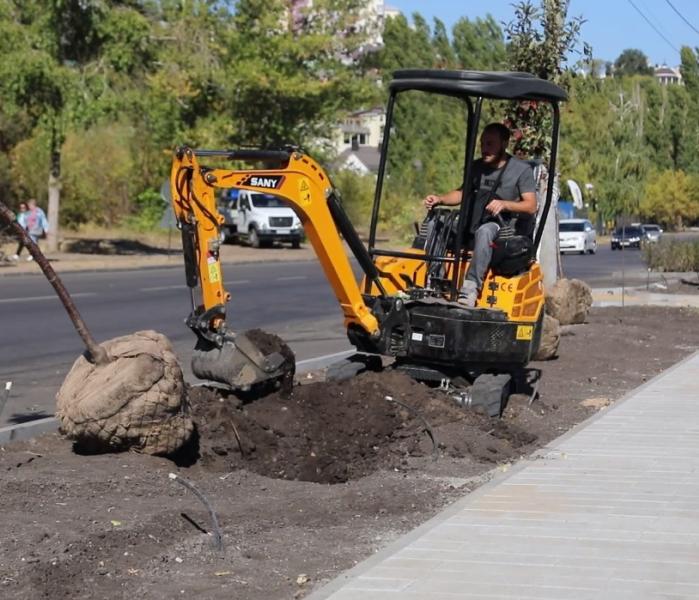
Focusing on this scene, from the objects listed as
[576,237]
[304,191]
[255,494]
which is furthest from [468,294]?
[576,237]

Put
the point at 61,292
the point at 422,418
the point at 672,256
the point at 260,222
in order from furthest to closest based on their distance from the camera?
1. the point at 260,222
2. the point at 672,256
3. the point at 422,418
4. the point at 61,292

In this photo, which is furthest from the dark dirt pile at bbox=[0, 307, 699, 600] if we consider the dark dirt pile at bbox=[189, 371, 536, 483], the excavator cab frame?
the excavator cab frame

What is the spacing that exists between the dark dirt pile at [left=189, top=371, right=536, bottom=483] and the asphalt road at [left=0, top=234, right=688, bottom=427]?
2179mm

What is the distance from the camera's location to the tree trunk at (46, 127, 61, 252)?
39.5 m

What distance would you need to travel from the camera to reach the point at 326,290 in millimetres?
29844

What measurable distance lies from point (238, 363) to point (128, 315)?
11.7 meters

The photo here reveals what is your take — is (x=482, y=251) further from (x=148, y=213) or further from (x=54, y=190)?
(x=148, y=213)

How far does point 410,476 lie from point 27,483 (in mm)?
2657

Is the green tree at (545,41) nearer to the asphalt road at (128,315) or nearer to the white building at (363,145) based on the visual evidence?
the asphalt road at (128,315)

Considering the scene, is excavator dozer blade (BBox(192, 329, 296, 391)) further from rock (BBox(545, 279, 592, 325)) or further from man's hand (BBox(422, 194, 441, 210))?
rock (BBox(545, 279, 592, 325))

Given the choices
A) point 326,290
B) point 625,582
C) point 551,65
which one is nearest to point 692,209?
point 326,290

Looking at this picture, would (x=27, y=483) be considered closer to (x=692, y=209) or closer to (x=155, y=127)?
(x=155, y=127)

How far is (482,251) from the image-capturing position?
1157cm

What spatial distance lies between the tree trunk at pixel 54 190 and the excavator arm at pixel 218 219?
29.1 m
